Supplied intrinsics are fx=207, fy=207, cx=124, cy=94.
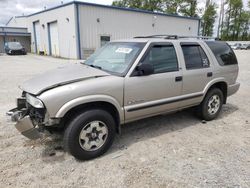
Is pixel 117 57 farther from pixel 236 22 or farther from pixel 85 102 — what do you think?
pixel 236 22

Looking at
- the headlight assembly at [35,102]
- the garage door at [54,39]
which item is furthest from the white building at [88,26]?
the headlight assembly at [35,102]

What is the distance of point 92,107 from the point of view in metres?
3.12

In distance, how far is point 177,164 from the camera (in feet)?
10.1

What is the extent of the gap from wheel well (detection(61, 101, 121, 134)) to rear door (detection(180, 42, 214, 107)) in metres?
1.48

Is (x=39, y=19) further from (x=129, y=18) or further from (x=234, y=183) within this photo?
(x=234, y=183)

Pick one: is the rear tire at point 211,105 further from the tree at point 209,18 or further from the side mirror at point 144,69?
A: the tree at point 209,18

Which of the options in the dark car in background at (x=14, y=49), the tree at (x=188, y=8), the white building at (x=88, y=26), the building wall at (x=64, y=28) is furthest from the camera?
the tree at (x=188, y=8)

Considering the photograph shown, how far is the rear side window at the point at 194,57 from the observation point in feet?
13.4

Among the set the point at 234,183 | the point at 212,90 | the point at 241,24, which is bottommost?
the point at 234,183

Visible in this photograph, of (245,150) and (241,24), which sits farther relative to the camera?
(241,24)

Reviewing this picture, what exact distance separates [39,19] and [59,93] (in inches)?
1081

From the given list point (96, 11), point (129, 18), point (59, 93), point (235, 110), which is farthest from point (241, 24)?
point (59, 93)

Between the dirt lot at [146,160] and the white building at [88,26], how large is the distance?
16.6 m

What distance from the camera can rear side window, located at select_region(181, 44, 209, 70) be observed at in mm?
4082
